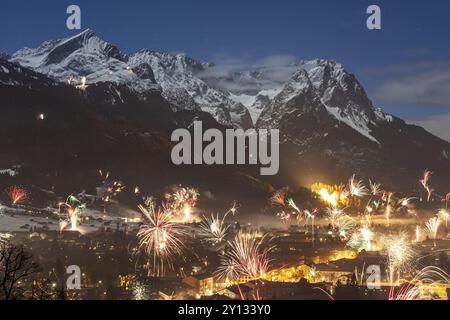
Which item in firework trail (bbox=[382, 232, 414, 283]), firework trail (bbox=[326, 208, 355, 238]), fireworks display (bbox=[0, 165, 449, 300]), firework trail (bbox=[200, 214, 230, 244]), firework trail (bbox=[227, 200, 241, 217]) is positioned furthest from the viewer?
firework trail (bbox=[227, 200, 241, 217])

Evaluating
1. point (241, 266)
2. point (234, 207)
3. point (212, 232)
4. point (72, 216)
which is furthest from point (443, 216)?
point (241, 266)

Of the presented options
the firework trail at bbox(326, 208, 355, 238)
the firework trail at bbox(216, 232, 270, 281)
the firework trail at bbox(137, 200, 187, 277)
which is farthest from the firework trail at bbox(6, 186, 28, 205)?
the firework trail at bbox(326, 208, 355, 238)

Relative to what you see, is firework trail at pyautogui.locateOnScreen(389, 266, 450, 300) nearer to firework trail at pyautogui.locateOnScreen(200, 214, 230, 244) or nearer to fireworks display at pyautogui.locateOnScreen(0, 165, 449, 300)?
fireworks display at pyautogui.locateOnScreen(0, 165, 449, 300)

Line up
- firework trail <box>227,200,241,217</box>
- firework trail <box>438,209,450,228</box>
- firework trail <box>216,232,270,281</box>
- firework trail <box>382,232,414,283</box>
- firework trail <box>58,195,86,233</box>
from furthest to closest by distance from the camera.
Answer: firework trail <box>227,200,241,217</box>, firework trail <box>438,209,450,228</box>, firework trail <box>58,195,86,233</box>, firework trail <box>382,232,414,283</box>, firework trail <box>216,232,270,281</box>

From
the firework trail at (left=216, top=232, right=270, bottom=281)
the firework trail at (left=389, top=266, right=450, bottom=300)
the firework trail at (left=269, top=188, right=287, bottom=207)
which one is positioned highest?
the firework trail at (left=269, top=188, right=287, bottom=207)

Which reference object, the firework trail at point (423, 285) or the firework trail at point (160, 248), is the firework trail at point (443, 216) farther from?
the firework trail at point (160, 248)

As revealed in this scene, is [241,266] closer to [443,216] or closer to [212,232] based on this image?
[212,232]

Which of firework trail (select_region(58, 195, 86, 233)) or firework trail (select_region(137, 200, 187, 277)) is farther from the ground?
firework trail (select_region(58, 195, 86, 233))
